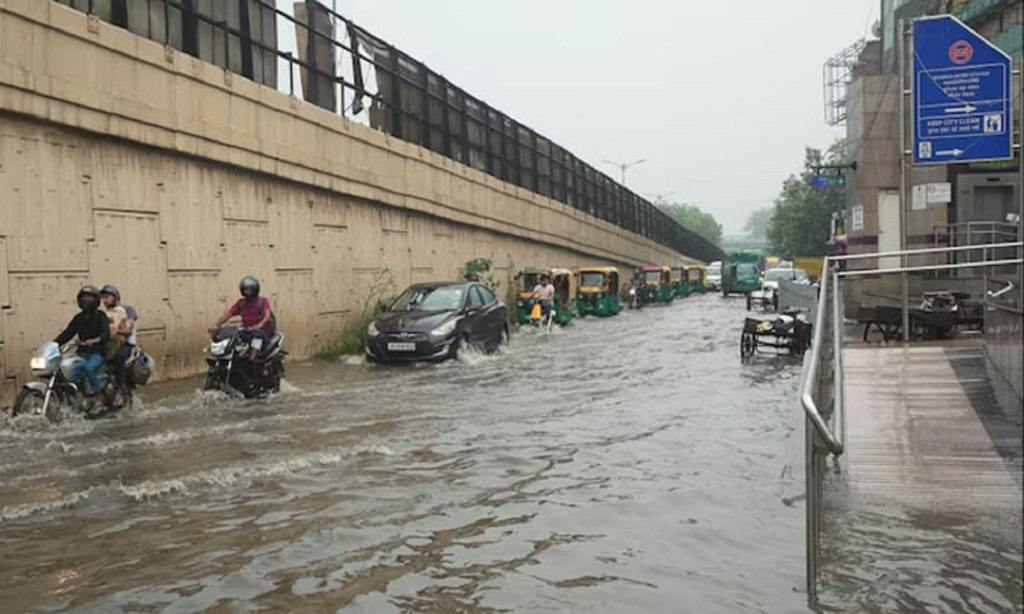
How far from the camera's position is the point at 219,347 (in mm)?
10703

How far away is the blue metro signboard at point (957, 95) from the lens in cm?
1516

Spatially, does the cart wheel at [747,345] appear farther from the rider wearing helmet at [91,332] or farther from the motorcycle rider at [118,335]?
the rider wearing helmet at [91,332]

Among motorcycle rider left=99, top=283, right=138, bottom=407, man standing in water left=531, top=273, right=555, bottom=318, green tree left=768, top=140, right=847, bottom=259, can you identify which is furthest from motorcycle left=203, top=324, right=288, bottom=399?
green tree left=768, top=140, right=847, bottom=259

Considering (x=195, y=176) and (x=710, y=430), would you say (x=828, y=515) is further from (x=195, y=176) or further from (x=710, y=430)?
(x=195, y=176)

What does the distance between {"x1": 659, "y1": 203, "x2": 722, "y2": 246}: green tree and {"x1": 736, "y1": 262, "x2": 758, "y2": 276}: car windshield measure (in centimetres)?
12492

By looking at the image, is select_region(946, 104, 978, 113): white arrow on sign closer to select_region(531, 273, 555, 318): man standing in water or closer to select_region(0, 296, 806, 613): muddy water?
select_region(0, 296, 806, 613): muddy water

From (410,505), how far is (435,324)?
352 inches

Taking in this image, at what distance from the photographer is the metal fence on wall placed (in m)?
13.3

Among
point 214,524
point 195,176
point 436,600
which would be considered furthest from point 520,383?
point 436,600

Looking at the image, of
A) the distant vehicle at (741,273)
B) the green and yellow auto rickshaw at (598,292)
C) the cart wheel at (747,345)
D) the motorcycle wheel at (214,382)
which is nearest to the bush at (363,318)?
the motorcycle wheel at (214,382)

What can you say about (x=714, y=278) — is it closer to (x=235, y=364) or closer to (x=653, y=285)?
(x=653, y=285)

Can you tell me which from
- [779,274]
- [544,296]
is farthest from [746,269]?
[544,296]

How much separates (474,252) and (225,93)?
41.8 ft

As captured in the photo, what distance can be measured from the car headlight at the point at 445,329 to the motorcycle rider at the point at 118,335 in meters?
5.58
